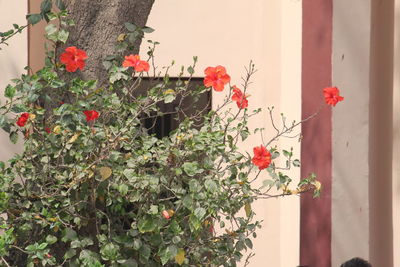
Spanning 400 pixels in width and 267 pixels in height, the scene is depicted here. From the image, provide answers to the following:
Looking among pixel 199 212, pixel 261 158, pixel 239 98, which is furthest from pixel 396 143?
pixel 199 212

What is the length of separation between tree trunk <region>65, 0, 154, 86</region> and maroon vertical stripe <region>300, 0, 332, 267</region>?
1.87 m

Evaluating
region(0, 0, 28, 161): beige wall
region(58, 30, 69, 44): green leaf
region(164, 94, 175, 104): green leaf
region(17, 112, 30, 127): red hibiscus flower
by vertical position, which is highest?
region(0, 0, 28, 161): beige wall

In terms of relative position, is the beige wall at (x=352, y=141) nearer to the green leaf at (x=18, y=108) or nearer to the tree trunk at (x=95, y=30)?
the tree trunk at (x=95, y=30)

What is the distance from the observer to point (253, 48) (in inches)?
333

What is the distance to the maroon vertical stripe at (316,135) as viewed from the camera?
6719 mm

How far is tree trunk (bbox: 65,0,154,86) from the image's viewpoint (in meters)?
5.37

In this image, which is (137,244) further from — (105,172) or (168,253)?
(105,172)

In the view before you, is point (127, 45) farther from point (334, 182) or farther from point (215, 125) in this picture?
point (334, 182)

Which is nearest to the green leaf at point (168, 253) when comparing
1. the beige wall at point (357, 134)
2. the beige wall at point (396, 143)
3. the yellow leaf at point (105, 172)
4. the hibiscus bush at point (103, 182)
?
the hibiscus bush at point (103, 182)

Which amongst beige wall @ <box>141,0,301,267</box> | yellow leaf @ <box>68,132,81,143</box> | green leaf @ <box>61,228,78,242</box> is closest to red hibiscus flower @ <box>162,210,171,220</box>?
green leaf @ <box>61,228,78,242</box>

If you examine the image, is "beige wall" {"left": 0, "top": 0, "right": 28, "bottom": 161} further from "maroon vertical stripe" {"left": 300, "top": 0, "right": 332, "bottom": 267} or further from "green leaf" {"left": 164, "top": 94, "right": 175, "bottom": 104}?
"green leaf" {"left": 164, "top": 94, "right": 175, "bottom": 104}

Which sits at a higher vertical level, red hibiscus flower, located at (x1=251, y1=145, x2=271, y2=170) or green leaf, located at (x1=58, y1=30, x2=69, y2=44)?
green leaf, located at (x1=58, y1=30, x2=69, y2=44)


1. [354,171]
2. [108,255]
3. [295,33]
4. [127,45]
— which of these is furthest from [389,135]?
[108,255]

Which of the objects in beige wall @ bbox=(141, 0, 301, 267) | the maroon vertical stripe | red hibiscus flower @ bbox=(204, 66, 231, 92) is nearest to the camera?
red hibiscus flower @ bbox=(204, 66, 231, 92)
